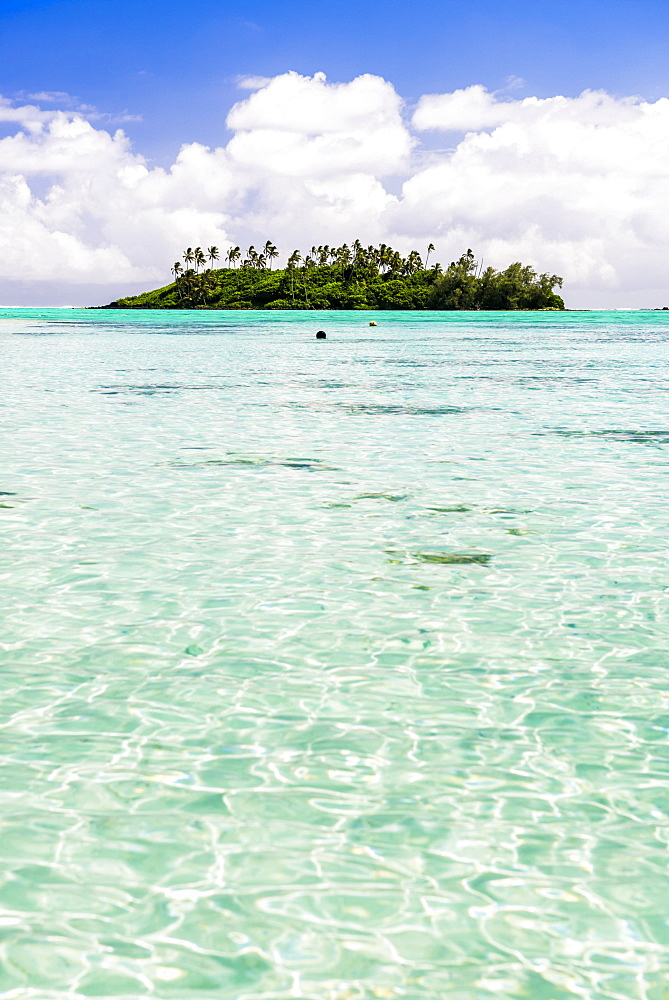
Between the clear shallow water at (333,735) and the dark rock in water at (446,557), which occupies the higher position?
the dark rock in water at (446,557)

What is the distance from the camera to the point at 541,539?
345 inches

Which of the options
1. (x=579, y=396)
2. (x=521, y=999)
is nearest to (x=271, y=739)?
(x=521, y=999)

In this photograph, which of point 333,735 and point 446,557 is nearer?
point 333,735

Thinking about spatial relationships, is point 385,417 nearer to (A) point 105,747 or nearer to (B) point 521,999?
(A) point 105,747

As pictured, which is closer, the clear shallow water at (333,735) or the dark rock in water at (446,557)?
the clear shallow water at (333,735)

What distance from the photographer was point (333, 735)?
16.5 ft

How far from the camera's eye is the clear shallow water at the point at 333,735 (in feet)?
11.4

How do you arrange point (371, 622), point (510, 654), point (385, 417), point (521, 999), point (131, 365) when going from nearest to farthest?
point (521, 999), point (510, 654), point (371, 622), point (385, 417), point (131, 365)

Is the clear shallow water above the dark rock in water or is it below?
below

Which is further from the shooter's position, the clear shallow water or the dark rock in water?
the dark rock in water

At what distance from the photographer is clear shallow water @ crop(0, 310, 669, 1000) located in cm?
346

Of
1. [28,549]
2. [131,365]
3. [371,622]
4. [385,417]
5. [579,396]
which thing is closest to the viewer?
[371,622]

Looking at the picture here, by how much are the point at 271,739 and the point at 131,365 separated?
30117 millimetres

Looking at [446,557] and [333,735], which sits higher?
[446,557]
